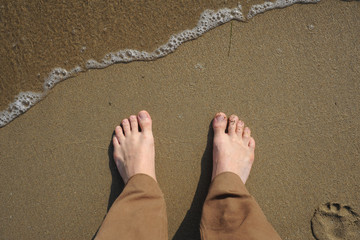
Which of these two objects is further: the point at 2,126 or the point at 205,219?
the point at 2,126

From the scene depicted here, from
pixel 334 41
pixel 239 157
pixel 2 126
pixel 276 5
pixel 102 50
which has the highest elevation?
pixel 276 5

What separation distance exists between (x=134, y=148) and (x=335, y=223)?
139 centimetres

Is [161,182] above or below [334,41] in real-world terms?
below

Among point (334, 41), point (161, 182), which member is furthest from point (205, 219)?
point (334, 41)

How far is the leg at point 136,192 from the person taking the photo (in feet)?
4.42

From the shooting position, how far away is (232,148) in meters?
1.65

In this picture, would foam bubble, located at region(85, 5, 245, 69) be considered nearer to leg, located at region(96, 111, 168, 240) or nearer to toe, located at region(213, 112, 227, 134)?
leg, located at region(96, 111, 168, 240)

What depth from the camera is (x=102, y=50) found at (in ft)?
5.17

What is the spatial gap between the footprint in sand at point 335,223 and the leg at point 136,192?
0.98m

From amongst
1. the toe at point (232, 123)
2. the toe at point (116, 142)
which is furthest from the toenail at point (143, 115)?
the toe at point (232, 123)

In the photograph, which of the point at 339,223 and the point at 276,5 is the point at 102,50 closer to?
the point at 276,5

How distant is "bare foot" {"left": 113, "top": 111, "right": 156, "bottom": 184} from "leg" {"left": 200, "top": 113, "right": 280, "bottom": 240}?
0.42 metres

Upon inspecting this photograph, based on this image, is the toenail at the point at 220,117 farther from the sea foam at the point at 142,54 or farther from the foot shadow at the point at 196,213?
the sea foam at the point at 142,54

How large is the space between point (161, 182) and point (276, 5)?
138 cm
